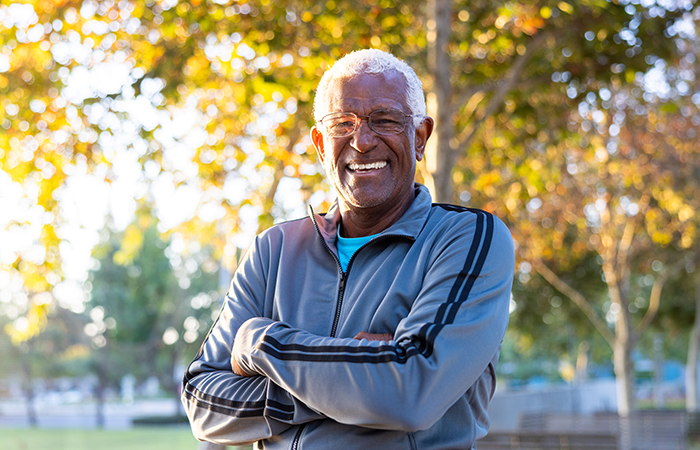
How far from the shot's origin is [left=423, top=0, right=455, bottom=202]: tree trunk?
6.34 m

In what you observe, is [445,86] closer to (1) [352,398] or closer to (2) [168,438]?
(1) [352,398]

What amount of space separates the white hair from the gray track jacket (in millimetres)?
284

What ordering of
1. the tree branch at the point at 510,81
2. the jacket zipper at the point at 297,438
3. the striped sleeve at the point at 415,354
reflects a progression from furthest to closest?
1. the tree branch at the point at 510,81
2. the jacket zipper at the point at 297,438
3. the striped sleeve at the point at 415,354

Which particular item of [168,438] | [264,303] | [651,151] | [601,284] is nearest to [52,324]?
[168,438]

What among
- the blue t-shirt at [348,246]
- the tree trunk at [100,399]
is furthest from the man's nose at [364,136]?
the tree trunk at [100,399]

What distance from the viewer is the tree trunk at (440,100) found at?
6.34 meters

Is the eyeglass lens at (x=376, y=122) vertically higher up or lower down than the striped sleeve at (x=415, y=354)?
higher up

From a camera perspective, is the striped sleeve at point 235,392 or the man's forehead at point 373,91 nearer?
the striped sleeve at point 235,392

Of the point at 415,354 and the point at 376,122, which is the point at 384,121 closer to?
the point at 376,122

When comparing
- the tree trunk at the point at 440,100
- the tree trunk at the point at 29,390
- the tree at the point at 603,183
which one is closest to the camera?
the tree trunk at the point at 440,100

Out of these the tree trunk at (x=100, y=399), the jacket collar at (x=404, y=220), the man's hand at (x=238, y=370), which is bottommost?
the tree trunk at (x=100, y=399)

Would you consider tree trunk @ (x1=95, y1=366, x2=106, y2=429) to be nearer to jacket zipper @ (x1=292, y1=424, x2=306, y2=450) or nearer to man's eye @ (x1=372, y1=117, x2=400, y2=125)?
jacket zipper @ (x1=292, y1=424, x2=306, y2=450)

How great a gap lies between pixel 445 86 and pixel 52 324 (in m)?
29.4

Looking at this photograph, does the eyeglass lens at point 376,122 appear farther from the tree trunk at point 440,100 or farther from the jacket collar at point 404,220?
the tree trunk at point 440,100
